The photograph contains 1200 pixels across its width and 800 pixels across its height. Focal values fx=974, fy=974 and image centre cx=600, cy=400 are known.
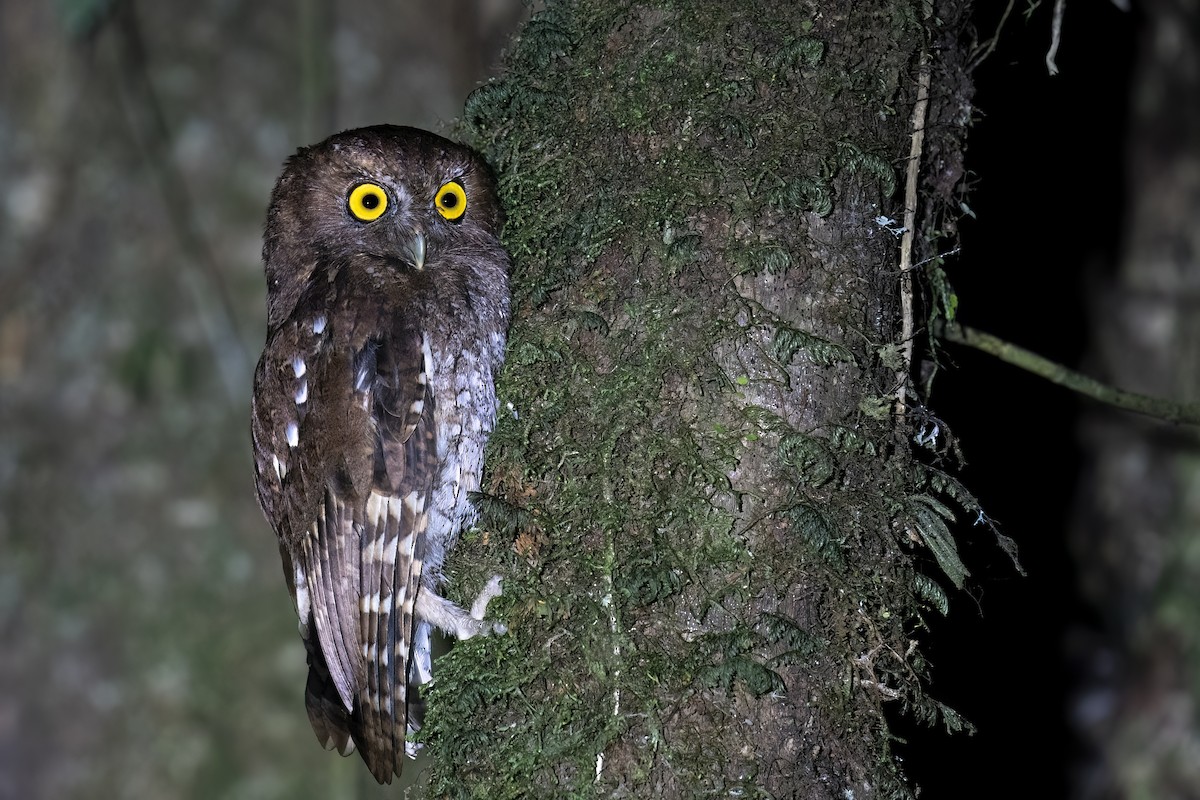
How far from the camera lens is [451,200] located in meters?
2.45

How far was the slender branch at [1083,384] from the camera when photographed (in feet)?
7.67

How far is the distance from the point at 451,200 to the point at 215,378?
74.0 inches

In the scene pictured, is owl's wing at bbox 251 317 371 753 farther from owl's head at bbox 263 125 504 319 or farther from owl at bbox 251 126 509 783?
owl's head at bbox 263 125 504 319

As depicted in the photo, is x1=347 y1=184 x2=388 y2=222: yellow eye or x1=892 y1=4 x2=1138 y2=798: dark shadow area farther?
x1=892 y1=4 x2=1138 y2=798: dark shadow area

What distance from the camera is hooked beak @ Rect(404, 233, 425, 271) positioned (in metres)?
2.31

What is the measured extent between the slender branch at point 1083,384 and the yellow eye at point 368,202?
4.83 feet

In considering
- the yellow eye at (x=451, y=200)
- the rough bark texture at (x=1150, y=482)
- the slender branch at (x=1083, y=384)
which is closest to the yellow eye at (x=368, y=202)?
the yellow eye at (x=451, y=200)

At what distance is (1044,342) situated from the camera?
4.30 m

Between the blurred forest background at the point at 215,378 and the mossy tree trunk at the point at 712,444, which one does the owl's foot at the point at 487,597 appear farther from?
the blurred forest background at the point at 215,378

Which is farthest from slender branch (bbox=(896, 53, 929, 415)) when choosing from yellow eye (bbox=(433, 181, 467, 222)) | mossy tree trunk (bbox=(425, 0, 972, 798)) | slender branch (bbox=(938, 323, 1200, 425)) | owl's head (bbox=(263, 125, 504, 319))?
yellow eye (bbox=(433, 181, 467, 222))

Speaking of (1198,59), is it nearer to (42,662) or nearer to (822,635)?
(822,635)

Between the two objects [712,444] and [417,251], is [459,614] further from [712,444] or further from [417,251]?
[417,251]

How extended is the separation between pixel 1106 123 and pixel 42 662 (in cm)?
496

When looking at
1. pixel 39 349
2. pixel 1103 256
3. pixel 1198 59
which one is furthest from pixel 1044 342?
pixel 39 349
